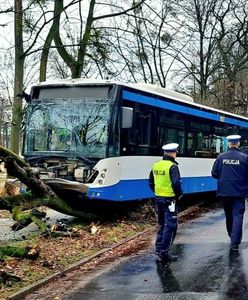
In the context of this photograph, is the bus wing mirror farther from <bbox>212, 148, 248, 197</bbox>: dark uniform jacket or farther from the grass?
→ <bbox>212, 148, 248, 197</bbox>: dark uniform jacket

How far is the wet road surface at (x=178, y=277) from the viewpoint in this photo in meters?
6.66

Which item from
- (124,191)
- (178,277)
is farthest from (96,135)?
(178,277)

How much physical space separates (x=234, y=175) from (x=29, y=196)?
4431mm

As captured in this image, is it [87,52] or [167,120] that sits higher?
[87,52]

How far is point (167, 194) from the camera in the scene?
8703 mm

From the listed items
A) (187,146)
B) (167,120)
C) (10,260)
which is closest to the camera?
(10,260)

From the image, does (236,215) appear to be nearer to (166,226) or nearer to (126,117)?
(166,226)

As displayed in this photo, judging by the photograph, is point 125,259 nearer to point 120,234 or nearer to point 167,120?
point 120,234

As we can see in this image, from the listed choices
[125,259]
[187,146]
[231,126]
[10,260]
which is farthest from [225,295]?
[231,126]

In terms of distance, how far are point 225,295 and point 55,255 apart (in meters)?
3.35

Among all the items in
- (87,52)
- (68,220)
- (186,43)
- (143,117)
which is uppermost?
(186,43)

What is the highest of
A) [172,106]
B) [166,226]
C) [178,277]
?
[172,106]

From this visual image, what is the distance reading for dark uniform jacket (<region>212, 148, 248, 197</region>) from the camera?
30.1ft

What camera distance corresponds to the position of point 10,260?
821 cm
